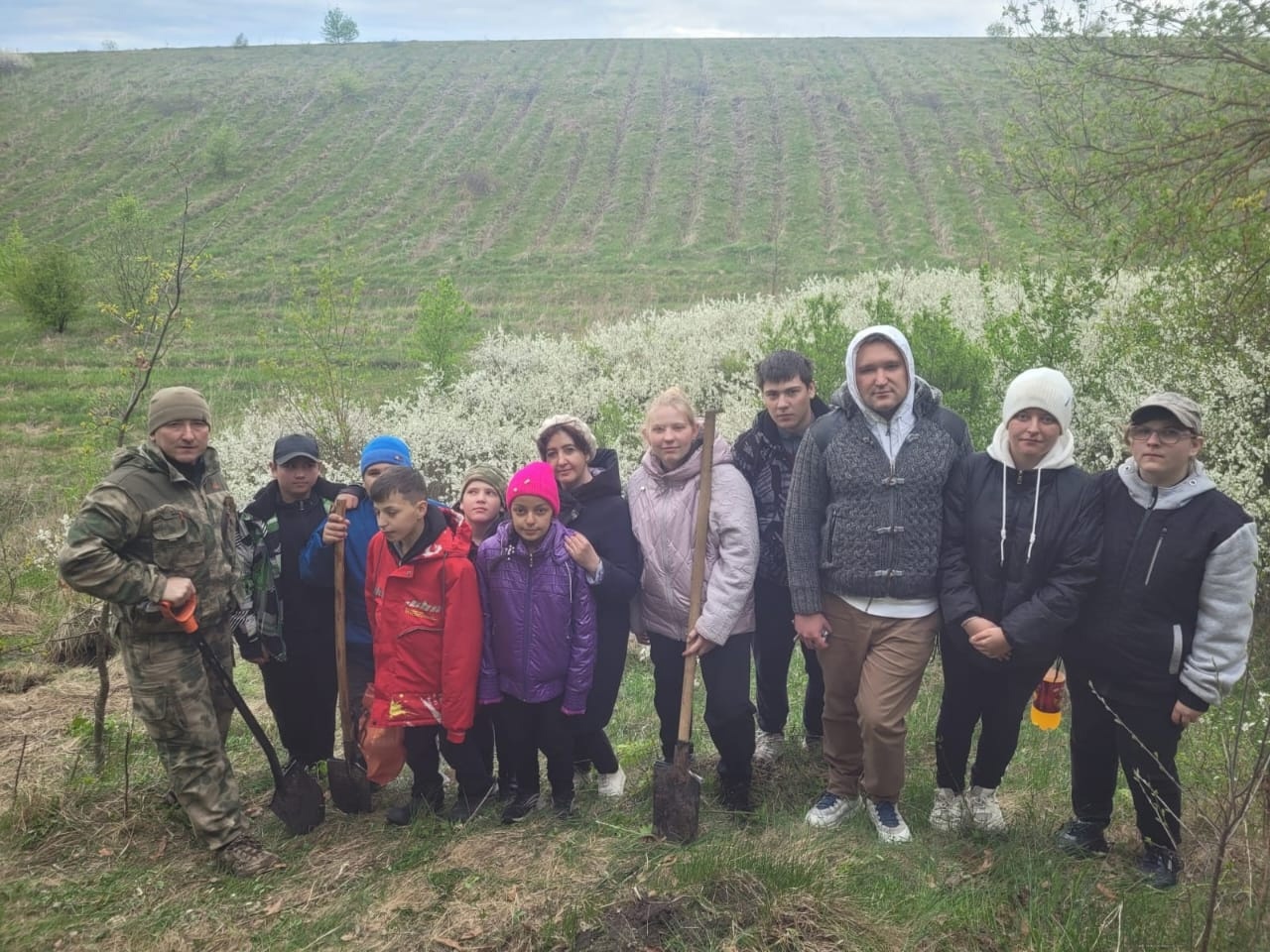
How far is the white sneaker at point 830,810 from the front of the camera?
3572 millimetres

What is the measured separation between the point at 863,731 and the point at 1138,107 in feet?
20.4

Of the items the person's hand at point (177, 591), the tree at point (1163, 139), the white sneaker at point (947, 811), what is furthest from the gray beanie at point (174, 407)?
the tree at point (1163, 139)

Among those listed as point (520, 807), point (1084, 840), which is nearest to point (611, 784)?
point (520, 807)

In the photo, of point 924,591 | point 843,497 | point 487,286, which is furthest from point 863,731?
point 487,286

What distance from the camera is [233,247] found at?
2806 cm

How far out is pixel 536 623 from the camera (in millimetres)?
3543

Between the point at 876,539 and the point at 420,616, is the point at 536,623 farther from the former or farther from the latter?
the point at 876,539

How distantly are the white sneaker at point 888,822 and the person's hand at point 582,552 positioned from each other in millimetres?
1533

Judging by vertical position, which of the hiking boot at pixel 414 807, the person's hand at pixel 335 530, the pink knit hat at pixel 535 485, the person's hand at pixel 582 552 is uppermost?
the pink knit hat at pixel 535 485

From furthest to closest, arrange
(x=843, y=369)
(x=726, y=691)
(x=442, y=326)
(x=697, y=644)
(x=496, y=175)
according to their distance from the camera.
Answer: (x=496, y=175)
(x=442, y=326)
(x=843, y=369)
(x=726, y=691)
(x=697, y=644)

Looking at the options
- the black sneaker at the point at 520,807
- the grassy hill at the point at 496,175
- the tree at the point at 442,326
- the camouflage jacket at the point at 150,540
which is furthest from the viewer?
the grassy hill at the point at 496,175

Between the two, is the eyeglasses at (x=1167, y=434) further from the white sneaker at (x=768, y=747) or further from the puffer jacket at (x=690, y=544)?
the white sneaker at (x=768, y=747)

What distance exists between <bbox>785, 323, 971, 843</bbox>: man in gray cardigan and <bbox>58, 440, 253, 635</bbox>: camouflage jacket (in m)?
2.40

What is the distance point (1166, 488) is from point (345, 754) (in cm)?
356
